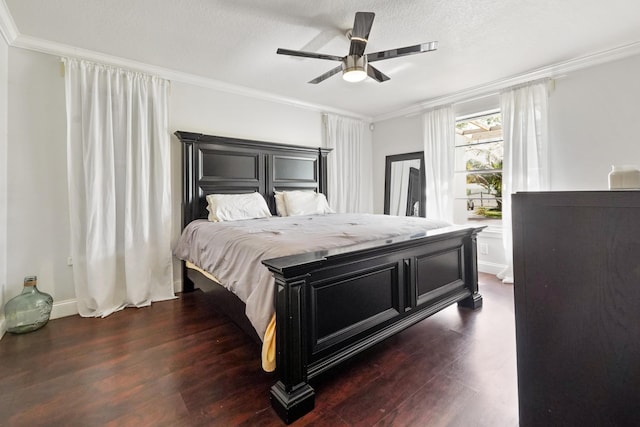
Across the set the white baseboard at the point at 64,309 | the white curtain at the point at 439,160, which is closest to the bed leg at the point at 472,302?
the white curtain at the point at 439,160

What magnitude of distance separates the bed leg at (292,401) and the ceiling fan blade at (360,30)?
2385 millimetres

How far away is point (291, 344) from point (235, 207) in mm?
2185

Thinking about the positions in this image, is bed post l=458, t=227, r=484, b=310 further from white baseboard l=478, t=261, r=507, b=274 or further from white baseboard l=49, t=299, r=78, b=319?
white baseboard l=49, t=299, r=78, b=319

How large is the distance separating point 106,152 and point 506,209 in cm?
471

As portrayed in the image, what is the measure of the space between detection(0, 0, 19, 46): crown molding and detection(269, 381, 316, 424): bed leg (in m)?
3.38

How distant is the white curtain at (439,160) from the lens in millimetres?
4332

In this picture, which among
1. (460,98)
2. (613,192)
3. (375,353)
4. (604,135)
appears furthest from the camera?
(460,98)

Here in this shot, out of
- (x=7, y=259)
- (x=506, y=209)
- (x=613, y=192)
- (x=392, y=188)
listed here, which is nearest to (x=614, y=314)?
(x=613, y=192)

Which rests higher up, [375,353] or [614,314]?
[614,314]

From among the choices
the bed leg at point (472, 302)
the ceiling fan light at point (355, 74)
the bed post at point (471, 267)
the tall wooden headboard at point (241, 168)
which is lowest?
the bed leg at point (472, 302)

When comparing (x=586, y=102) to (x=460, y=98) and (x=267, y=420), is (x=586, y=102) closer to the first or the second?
(x=460, y=98)

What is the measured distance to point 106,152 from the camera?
2.84 metres

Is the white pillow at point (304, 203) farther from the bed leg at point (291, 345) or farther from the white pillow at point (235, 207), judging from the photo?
the bed leg at point (291, 345)

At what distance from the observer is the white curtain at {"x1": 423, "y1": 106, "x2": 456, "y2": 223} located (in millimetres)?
4332
